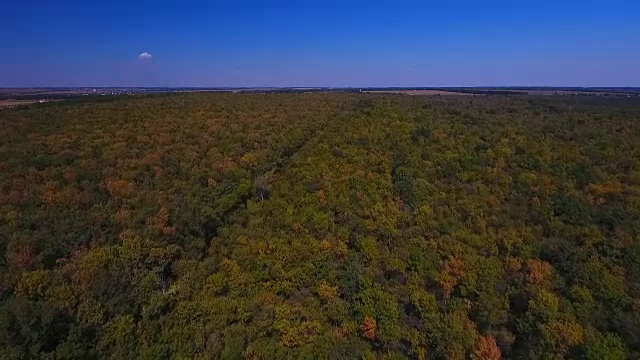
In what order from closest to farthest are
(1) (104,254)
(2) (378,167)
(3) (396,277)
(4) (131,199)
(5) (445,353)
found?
→ (1) (104,254) → (5) (445,353) → (4) (131,199) → (3) (396,277) → (2) (378,167)

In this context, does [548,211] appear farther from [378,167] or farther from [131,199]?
[131,199]

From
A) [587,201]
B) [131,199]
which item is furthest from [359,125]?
[131,199]

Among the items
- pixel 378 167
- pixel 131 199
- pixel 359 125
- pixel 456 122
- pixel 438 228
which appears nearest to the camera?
pixel 131 199

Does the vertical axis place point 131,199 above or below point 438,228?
above

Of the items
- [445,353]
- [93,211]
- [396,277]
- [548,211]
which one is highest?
[93,211]

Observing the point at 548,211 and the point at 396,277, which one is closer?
the point at 396,277

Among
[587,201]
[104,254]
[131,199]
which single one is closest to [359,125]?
[587,201]
